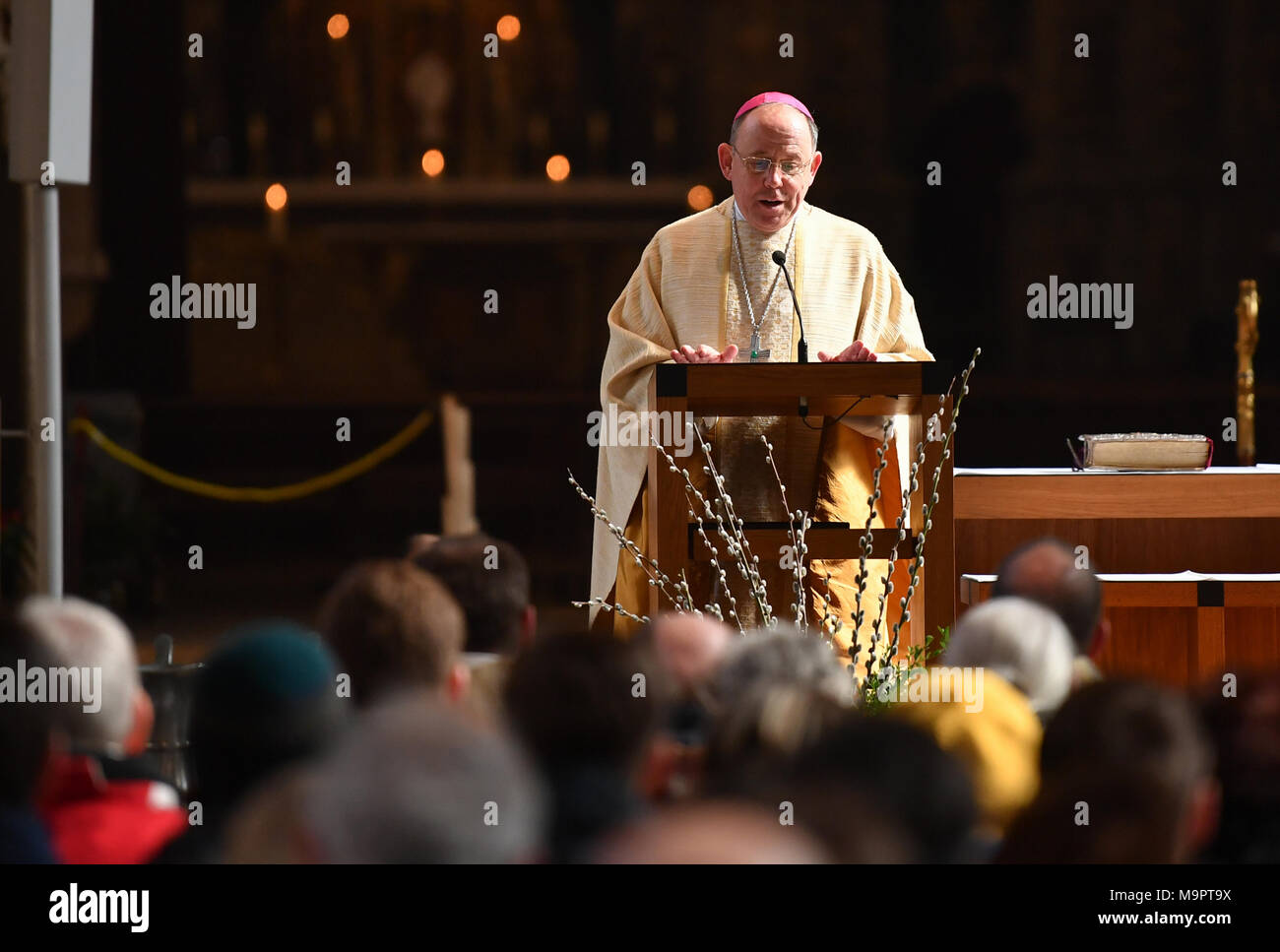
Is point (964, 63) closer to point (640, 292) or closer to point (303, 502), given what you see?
point (303, 502)

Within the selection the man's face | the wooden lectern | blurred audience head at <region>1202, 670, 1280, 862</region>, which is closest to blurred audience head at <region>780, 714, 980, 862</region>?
blurred audience head at <region>1202, 670, 1280, 862</region>

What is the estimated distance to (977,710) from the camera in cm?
204

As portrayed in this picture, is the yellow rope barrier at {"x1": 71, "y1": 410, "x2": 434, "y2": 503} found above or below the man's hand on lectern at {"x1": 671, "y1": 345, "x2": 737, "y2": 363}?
below

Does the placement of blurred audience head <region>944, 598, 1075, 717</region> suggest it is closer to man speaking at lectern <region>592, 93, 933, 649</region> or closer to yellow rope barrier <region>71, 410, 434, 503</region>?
man speaking at lectern <region>592, 93, 933, 649</region>

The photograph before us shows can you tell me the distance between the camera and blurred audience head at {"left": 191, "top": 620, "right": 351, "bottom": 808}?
6.07 feet

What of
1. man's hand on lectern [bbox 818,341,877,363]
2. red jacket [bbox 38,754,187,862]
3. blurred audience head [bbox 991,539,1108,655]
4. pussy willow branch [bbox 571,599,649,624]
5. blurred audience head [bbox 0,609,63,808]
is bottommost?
red jacket [bbox 38,754,187,862]

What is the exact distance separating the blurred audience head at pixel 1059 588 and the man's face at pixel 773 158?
1.56 metres

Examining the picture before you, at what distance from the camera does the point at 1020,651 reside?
2336mm

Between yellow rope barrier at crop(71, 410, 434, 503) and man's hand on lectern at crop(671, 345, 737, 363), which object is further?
yellow rope barrier at crop(71, 410, 434, 503)

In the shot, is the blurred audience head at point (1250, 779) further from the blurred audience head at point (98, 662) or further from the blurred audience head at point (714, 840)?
the blurred audience head at point (98, 662)

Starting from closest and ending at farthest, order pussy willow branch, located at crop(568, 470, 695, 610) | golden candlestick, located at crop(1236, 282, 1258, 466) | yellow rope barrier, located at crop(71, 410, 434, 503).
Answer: pussy willow branch, located at crop(568, 470, 695, 610), golden candlestick, located at crop(1236, 282, 1258, 466), yellow rope barrier, located at crop(71, 410, 434, 503)

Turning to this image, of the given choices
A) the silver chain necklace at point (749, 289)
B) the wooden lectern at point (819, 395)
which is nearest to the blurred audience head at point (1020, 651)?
the wooden lectern at point (819, 395)

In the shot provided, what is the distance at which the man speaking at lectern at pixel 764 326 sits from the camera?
437 centimetres

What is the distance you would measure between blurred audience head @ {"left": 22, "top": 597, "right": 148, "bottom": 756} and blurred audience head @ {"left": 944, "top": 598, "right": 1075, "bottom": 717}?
987mm
